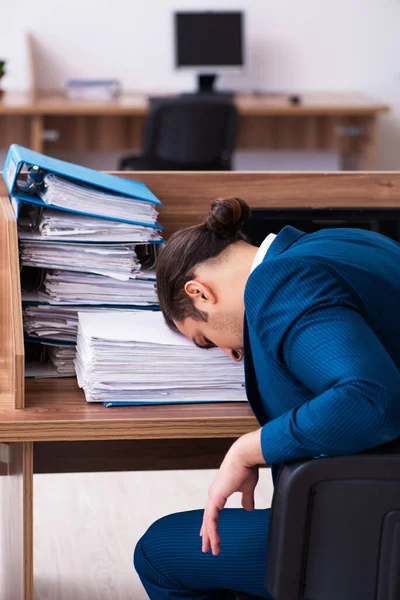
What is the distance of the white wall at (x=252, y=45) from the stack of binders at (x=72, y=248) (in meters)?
4.72

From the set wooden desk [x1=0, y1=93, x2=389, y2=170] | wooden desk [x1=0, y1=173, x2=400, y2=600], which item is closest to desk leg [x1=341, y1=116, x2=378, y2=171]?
wooden desk [x1=0, y1=93, x2=389, y2=170]

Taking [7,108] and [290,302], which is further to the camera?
[7,108]

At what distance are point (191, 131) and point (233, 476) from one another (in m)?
3.99

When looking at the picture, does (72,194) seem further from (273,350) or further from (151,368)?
(273,350)

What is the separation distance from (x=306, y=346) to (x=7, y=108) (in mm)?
4612

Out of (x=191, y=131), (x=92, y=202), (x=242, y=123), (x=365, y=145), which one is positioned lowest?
(x=365, y=145)

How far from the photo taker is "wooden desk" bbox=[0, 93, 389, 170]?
17.8 feet

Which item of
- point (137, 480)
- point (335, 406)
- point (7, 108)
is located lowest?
→ point (137, 480)

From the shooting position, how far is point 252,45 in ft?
20.4

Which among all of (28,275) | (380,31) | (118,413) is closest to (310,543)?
(118,413)

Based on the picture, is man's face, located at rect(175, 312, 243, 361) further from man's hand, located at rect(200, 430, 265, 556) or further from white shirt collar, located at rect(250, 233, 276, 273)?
man's hand, located at rect(200, 430, 265, 556)

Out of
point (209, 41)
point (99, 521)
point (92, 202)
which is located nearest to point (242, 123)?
point (209, 41)

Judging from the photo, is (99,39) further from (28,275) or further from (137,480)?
(28,275)

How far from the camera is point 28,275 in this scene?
60.5 inches
